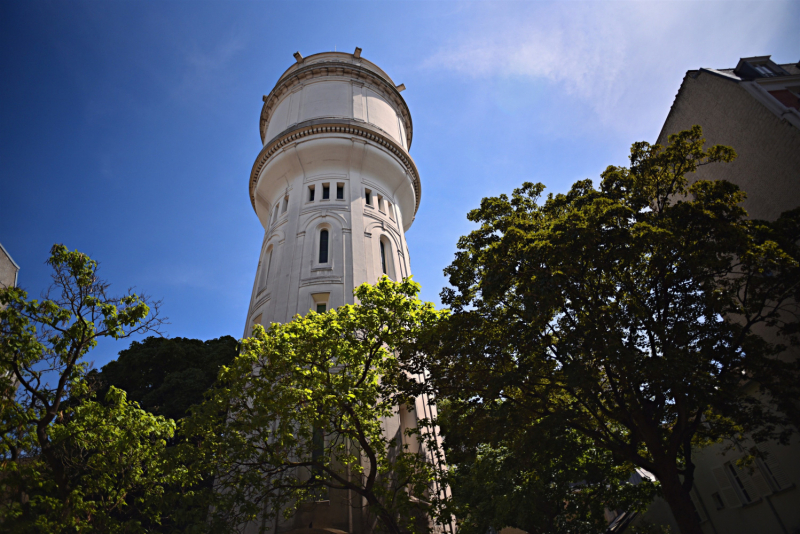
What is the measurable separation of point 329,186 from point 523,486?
1815 cm

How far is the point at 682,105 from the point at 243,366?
23077 millimetres

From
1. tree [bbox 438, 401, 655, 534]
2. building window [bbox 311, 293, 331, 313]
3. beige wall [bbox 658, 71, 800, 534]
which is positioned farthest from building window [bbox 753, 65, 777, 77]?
building window [bbox 311, 293, 331, 313]

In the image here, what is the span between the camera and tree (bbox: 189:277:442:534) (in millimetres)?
12367

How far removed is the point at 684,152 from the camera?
13.1 meters

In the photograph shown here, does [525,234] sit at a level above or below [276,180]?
below

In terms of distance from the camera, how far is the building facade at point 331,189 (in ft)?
74.7

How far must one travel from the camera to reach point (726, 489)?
21.2 meters

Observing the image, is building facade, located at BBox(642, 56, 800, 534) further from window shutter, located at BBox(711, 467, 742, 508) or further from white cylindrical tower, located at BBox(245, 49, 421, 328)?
white cylindrical tower, located at BBox(245, 49, 421, 328)

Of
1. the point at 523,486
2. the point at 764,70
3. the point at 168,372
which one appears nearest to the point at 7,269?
the point at 168,372

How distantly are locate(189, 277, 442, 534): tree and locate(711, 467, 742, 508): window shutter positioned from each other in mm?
15267

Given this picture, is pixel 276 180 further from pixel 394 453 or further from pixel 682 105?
pixel 682 105

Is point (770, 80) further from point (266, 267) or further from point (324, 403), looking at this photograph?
point (266, 267)

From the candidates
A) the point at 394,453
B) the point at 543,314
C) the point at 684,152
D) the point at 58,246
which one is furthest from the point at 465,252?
the point at 58,246

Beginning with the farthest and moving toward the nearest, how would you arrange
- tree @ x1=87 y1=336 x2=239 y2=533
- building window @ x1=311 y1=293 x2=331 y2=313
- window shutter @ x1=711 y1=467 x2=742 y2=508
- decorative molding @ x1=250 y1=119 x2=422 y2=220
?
decorative molding @ x1=250 y1=119 x2=422 y2=220, tree @ x1=87 y1=336 x2=239 y2=533, building window @ x1=311 y1=293 x2=331 y2=313, window shutter @ x1=711 y1=467 x2=742 y2=508
